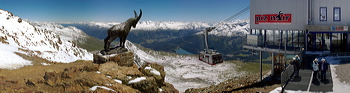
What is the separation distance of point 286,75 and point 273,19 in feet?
39.7

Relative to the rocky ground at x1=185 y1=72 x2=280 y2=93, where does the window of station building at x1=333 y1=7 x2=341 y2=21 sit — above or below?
above

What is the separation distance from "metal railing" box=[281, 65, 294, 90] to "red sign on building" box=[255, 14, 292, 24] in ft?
27.3

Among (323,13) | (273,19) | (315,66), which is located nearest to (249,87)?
(273,19)

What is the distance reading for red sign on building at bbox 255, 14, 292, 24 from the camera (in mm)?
30748

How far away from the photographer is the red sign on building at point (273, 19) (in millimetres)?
30748

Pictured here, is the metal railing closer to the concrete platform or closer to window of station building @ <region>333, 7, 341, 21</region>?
the concrete platform

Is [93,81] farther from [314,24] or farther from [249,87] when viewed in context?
[314,24]

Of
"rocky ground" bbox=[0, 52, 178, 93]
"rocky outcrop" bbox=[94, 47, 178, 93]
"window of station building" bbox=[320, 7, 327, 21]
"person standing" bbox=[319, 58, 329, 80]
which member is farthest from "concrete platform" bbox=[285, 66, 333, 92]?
"rocky ground" bbox=[0, 52, 178, 93]

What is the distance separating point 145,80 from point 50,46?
2086 inches

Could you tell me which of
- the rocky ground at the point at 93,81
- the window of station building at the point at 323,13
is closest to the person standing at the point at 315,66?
the window of station building at the point at 323,13

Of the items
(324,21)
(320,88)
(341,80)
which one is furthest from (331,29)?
(320,88)

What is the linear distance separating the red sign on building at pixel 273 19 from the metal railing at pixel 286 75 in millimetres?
8320

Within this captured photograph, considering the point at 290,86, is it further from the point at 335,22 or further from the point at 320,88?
the point at 335,22

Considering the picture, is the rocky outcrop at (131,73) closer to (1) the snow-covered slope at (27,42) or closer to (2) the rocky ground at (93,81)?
(2) the rocky ground at (93,81)
